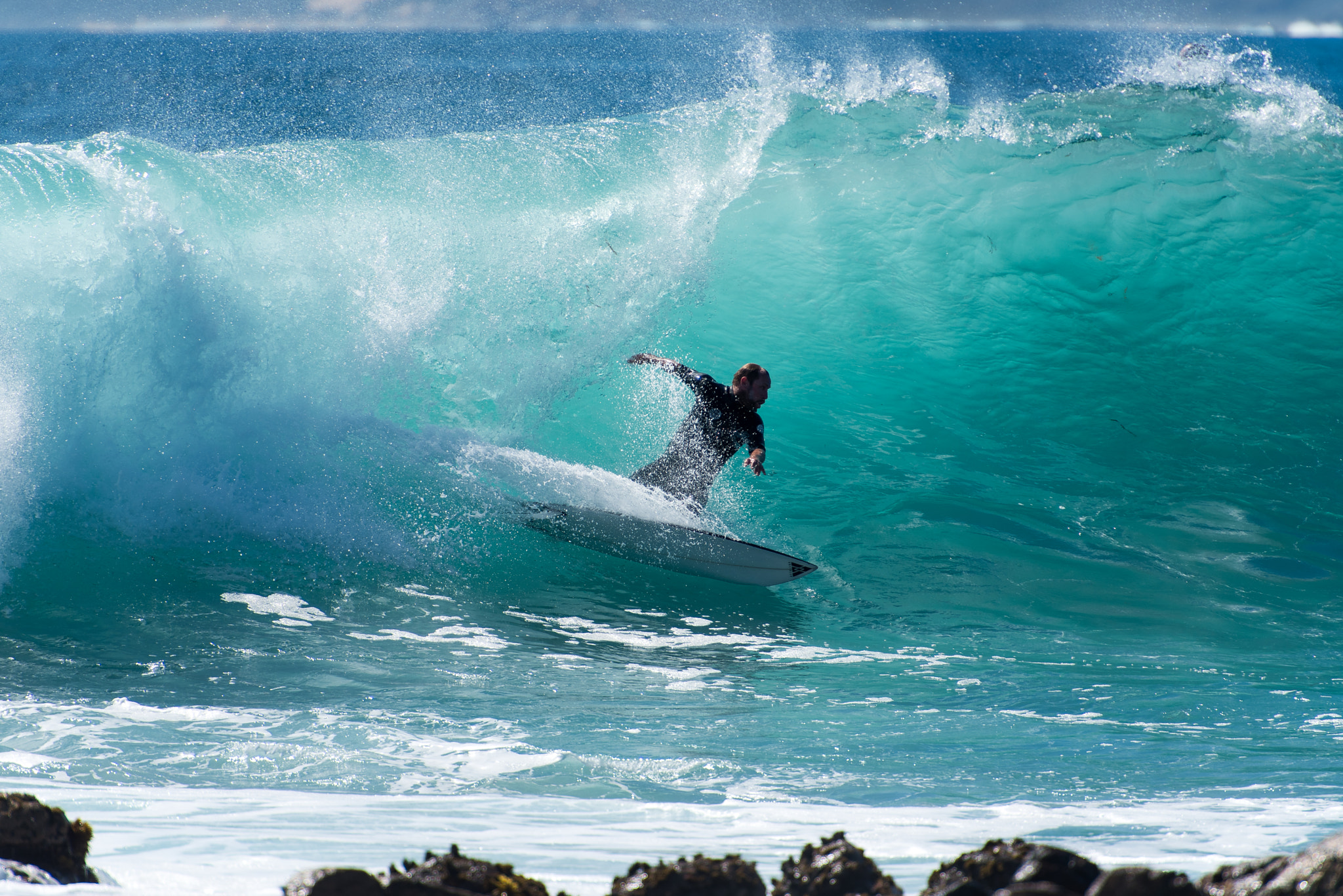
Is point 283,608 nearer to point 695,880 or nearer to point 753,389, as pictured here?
point 753,389

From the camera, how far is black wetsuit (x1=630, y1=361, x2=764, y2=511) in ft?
22.3

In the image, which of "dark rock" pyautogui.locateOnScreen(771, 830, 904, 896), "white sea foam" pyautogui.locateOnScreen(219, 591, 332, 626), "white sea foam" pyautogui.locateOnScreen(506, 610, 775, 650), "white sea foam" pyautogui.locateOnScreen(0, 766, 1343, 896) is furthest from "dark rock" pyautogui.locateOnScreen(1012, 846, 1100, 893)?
"white sea foam" pyautogui.locateOnScreen(219, 591, 332, 626)

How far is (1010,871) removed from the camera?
1969 millimetres

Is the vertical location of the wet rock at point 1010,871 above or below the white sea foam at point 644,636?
below

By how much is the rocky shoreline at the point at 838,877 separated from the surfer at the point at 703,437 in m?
4.73

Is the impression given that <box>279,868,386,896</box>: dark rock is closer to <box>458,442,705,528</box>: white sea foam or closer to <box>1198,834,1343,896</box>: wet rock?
<box>1198,834,1343,896</box>: wet rock

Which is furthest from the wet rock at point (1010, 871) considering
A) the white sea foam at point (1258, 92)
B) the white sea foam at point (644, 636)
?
the white sea foam at point (1258, 92)

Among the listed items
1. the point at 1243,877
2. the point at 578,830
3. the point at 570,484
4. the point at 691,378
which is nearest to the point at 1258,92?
the point at 691,378

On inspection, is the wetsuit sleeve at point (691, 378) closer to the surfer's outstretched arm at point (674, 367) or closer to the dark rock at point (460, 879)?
the surfer's outstretched arm at point (674, 367)

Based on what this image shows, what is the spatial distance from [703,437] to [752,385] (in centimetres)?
53

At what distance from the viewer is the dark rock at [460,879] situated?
73.9 inches

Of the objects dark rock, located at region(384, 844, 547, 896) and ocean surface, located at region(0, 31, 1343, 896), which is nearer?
dark rock, located at region(384, 844, 547, 896)

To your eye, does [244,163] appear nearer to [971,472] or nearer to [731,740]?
[971,472]

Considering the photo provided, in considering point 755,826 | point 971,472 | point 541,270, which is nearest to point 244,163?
point 541,270
